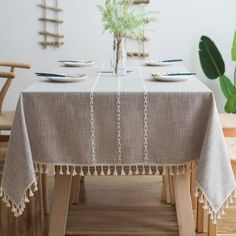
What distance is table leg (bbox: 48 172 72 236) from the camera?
200 cm

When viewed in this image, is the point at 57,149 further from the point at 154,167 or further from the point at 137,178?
the point at 137,178

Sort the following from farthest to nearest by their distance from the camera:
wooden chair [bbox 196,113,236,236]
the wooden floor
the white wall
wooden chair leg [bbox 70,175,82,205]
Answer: the white wall, wooden chair leg [bbox 70,175,82,205], the wooden floor, wooden chair [bbox 196,113,236,236]

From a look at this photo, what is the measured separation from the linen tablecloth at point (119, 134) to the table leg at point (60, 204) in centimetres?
15

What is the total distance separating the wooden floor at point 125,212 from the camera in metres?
2.30

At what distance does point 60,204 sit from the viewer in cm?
201

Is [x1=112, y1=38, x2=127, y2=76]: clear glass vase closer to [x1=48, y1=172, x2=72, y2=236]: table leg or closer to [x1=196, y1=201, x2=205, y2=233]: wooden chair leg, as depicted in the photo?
[x1=48, y1=172, x2=72, y2=236]: table leg

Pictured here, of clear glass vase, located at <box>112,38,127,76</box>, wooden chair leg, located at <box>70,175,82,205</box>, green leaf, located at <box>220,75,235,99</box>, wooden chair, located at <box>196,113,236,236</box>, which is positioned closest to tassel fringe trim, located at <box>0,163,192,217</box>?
wooden chair, located at <box>196,113,236,236</box>

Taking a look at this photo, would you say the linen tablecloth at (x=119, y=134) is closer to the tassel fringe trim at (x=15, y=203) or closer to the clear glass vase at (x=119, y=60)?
the tassel fringe trim at (x=15, y=203)

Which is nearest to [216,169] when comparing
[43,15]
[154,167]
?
[154,167]

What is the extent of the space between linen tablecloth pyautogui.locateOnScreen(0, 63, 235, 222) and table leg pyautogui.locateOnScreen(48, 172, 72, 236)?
6.0 inches

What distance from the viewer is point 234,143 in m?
2.39

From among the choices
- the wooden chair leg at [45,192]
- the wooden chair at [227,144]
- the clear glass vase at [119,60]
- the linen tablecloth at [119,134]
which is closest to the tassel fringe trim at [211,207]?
the linen tablecloth at [119,134]

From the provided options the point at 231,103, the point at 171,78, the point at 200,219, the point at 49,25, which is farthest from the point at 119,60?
the point at 49,25

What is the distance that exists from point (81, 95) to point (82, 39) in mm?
2079
